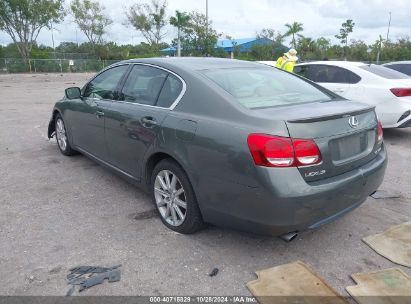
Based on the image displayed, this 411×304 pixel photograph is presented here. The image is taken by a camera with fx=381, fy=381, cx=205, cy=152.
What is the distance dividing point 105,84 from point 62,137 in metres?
1.67

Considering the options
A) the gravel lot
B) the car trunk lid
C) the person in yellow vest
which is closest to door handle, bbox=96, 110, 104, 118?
the gravel lot

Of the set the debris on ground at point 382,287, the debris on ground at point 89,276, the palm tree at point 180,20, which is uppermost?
the palm tree at point 180,20

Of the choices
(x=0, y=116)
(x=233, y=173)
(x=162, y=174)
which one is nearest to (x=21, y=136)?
(x=0, y=116)

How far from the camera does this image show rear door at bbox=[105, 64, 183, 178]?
11.6 ft

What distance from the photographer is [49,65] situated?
38562mm

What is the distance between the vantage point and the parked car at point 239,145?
2.69 metres

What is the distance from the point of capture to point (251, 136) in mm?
2711

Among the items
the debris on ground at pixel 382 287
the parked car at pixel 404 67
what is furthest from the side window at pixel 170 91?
the parked car at pixel 404 67

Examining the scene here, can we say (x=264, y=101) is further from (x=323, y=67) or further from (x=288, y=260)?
(x=323, y=67)

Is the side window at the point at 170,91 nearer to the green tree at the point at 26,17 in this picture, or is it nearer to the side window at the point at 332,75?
the side window at the point at 332,75

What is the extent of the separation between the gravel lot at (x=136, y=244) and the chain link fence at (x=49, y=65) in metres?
36.6

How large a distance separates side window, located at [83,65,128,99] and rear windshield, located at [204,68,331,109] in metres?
1.39

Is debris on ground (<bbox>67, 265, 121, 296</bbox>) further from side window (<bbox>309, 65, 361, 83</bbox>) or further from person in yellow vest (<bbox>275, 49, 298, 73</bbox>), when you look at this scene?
person in yellow vest (<bbox>275, 49, 298, 73</bbox>)

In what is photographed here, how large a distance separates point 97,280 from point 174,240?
79cm
